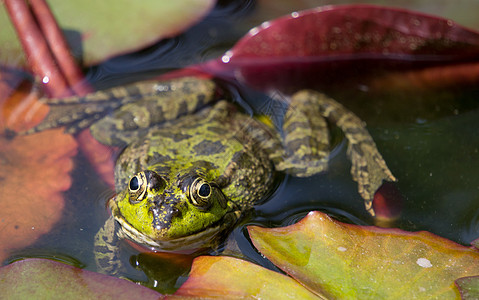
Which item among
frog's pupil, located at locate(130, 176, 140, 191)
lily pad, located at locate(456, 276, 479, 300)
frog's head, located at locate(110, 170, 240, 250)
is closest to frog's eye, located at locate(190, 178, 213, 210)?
frog's head, located at locate(110, 170, 240, 250)

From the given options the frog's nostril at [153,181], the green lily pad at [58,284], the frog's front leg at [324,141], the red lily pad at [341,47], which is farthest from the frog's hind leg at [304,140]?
the green lily pad at [58,284]

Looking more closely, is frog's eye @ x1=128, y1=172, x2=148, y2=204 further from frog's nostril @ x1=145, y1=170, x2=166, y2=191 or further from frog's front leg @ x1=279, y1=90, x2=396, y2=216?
frog's front leg @ x1=279, y1=90, x2=396, y2=216

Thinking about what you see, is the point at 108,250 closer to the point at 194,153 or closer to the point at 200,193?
the point at 200,193

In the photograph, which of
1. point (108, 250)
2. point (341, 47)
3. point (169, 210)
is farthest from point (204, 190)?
point (341, 47)

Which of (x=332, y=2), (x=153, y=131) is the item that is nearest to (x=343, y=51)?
(x=332, y=2)

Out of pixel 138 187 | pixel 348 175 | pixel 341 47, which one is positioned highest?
pixel 138 187
